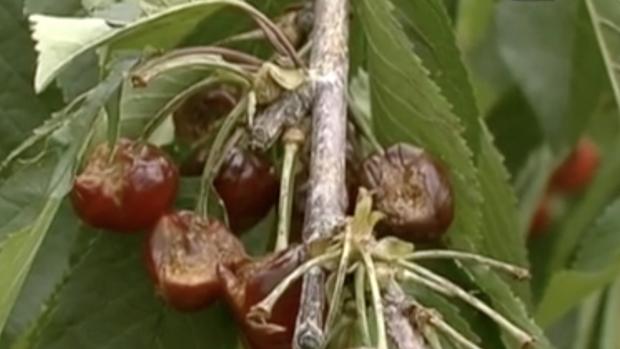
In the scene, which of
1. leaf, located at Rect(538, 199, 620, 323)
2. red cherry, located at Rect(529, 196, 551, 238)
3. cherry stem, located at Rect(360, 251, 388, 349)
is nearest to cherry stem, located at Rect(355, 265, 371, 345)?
cherry stem, located at Rect(360, 251, 388, 349)

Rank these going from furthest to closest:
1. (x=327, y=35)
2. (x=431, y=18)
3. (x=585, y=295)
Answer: (x=585, y=295), (x=431, y=18), (x=327, y=35)

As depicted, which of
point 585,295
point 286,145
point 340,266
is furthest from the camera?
point 585,295

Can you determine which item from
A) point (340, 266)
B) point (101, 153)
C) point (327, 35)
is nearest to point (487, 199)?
point (327, 35)

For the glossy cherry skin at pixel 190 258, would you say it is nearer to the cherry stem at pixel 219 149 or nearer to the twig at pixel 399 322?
the cherry stem at pixel 219 149

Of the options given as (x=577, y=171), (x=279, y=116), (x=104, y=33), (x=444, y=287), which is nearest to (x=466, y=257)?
(x=444, y=287)

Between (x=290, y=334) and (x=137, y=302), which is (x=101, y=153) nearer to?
(x=137, y=302)

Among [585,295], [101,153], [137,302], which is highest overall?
[101,153]

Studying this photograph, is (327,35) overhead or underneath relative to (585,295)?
overhead
